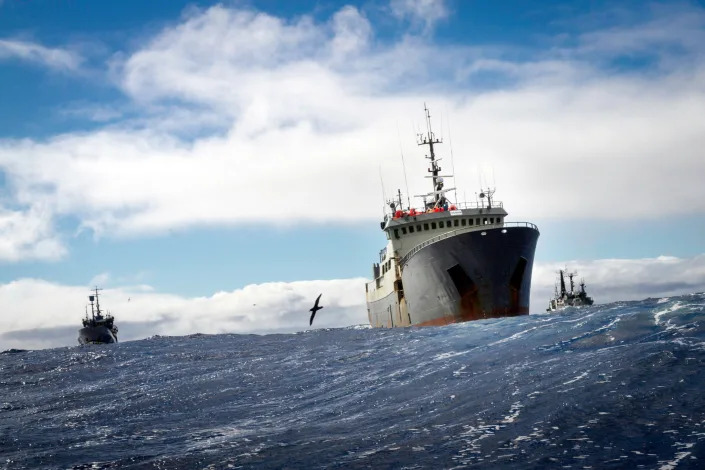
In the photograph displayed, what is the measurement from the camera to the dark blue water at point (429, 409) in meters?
9.19

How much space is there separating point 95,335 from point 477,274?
75.4m

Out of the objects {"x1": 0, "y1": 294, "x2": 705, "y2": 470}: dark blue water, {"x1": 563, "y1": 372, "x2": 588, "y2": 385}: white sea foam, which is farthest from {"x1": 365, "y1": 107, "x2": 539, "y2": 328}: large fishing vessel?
{"x1": 563, "y1": 372, "x2": 588, "y2": 385}: white sea foam

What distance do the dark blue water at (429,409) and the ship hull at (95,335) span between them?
241 ft

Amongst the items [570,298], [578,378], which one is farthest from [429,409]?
[570,298]

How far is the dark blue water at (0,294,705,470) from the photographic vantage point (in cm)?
919

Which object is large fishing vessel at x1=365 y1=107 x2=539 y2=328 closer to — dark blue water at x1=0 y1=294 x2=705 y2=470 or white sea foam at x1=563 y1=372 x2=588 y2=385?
dark blue water at x1=0 y1=294 x2=705 y2=470

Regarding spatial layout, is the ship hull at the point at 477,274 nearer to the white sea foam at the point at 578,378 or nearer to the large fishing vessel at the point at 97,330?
the white sea foam at the point at 578,378

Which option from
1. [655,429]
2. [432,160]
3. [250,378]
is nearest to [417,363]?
[250,378]

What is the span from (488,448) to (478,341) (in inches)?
463

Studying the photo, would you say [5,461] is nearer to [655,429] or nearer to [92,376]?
[655,429]

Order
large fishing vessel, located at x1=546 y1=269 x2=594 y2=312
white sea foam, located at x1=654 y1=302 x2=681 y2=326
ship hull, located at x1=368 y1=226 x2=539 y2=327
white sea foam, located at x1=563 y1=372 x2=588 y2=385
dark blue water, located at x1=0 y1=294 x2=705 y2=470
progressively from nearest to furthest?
1. dark blue water, located at x1=0 y1=294 x2=705 y2=470
2. white sea foam, located at x1=563 y1=372 x2=588 y2=385
3. white sea foam, located at x1=654 y1=302 x2=681 y2=326
4. ship hull, located at x1=368 y1=226 x2=539 y2=327
5. large fishing vessel, located at x1=546 y1=269 x2=594 y2=312

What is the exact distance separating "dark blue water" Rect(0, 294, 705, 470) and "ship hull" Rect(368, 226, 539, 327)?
10.9 m

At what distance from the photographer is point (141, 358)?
3512 centimetres

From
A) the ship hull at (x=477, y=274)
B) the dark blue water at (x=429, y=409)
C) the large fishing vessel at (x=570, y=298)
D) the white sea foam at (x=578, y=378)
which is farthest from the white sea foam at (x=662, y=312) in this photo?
the large fishing vessel at (x=570, y=298)
